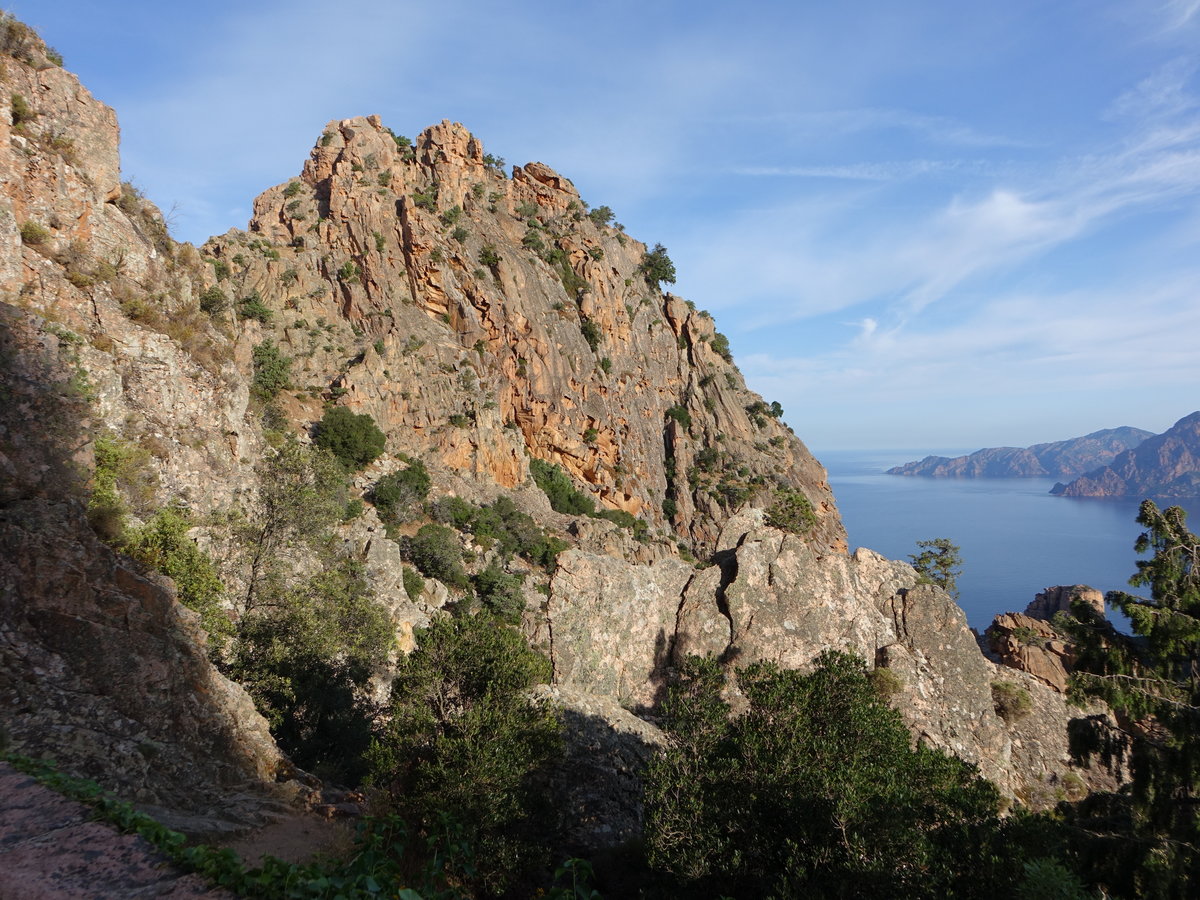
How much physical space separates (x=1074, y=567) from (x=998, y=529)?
39189 mm

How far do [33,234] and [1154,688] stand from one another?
27.9 m

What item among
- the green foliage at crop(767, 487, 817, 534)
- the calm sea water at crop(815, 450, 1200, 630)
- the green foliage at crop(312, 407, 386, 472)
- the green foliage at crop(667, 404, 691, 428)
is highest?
the green foliage at crop(667, 404, 691, 428)

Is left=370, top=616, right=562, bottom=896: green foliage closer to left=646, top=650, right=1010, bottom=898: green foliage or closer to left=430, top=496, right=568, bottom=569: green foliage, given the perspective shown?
left=646, top=650, right=1010, bottom=898: green foliage

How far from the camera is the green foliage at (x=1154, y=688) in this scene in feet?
31.5

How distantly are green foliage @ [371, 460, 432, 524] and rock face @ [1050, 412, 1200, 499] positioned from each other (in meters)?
179

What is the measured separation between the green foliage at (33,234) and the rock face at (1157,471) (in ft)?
638

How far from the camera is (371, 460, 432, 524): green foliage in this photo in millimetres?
32219

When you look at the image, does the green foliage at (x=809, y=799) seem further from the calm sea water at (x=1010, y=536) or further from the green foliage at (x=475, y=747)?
the calm sea water at (x=1010, y=536)

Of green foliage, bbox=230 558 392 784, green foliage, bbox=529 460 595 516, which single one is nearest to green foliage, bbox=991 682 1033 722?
green foliage, bbox=230 558 392 784

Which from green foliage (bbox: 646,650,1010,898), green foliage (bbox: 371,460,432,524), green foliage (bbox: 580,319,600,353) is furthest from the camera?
green foliage (bbox: 580,319,600,353)

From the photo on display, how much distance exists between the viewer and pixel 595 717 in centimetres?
1520

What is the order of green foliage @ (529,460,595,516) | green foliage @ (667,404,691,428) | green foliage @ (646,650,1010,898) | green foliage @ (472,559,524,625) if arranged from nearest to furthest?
1. green foliage @ (646,650,1010,898)
2. green foliage @ (472,559,524,625)
3. green foliage @ (529,460,595,516)
4. green foliage @ (667,404,691,428)

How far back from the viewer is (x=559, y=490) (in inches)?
1951

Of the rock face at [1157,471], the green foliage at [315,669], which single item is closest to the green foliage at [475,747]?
the green foliage at [315,669]
